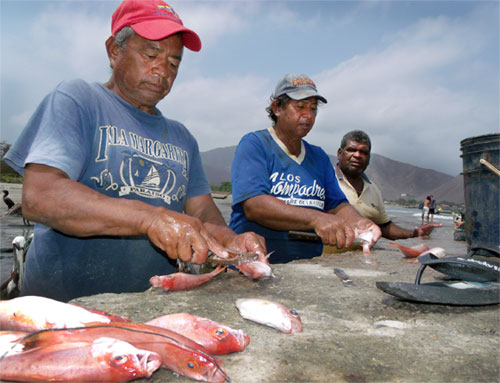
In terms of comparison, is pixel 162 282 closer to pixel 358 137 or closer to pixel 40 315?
pixel 40 315

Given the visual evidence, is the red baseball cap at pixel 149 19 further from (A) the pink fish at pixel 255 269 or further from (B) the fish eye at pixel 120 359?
(B) the fish eye at pixel 120 359

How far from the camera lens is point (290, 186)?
3.46 metres

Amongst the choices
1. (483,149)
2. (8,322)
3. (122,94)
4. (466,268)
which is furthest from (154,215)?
(483,149)

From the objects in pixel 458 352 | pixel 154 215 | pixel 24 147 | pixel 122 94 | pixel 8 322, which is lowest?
pixel 458 352

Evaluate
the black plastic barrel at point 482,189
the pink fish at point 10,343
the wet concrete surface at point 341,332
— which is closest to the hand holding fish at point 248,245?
the wet concrete surface at point 341,332

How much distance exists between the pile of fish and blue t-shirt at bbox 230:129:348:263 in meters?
1.90

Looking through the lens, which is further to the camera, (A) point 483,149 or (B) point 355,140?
(B) point 355,140

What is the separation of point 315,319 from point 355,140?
3.83m

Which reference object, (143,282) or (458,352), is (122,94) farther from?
(458,352)

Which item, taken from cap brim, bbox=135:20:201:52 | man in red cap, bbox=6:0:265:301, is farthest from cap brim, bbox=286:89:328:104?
cap brim, bbox=135:20:201:52

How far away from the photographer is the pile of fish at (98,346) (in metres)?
1.14

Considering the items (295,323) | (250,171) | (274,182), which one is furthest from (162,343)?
(274,182)

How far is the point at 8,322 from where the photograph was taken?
142cm

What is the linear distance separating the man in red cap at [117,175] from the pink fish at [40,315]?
401 millimetres
